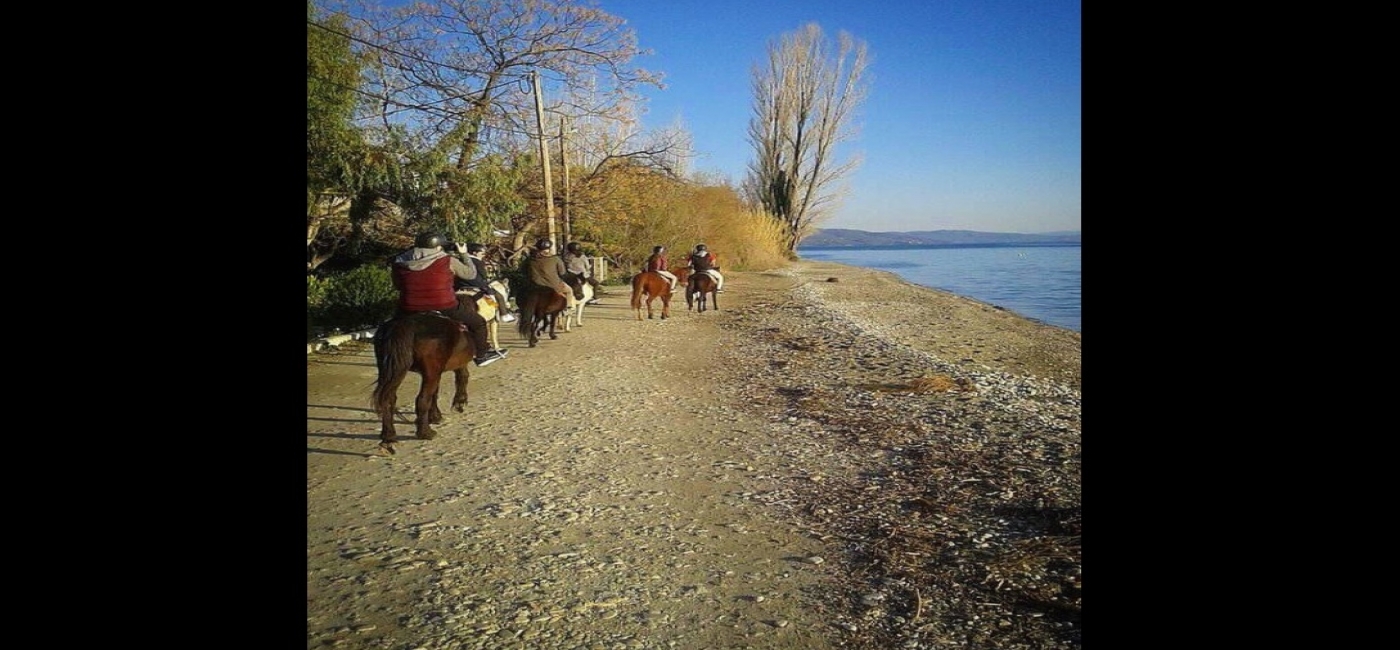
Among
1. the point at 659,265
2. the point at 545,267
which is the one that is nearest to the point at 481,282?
the point at 545,267

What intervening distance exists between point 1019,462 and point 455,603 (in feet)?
10.4

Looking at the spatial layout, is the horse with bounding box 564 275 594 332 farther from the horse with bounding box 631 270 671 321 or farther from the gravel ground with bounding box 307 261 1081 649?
the gravel ground with bounding box 307 261 1081 649

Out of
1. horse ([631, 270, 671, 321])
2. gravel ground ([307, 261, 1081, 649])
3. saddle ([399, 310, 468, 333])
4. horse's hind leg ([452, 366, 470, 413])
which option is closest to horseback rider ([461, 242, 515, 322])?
gravel ground ([307, 261, 1081, 649])

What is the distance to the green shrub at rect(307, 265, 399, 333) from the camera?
9156 millimetres

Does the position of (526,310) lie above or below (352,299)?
below

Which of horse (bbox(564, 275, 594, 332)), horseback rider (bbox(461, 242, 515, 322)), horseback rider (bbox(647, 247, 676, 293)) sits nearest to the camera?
horseback rider (bbox(461, 242, 515, 322))

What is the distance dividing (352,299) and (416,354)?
18.5 ft

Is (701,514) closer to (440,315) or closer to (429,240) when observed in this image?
(440,315)

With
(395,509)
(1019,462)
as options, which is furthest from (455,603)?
(1019,462)

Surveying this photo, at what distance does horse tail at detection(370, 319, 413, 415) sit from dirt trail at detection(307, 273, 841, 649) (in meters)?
0.49

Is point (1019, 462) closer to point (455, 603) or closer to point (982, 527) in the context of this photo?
point (982, 527)

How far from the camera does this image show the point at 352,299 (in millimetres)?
9234
